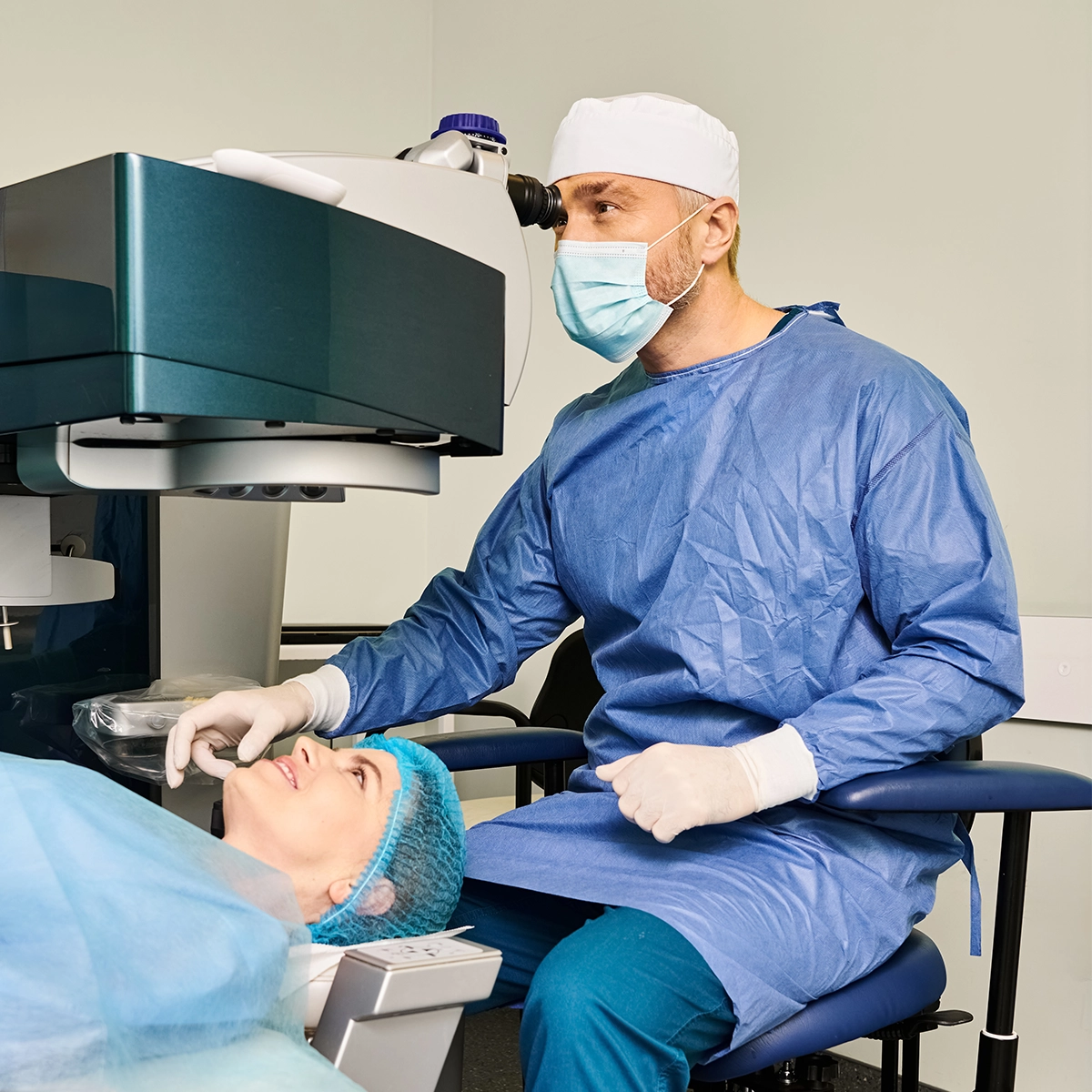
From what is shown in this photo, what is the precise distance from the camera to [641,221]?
1.33 metres

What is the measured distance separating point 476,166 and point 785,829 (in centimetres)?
71

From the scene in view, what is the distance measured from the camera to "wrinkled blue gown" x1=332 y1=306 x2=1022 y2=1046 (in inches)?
42.2

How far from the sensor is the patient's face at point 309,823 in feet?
3.43

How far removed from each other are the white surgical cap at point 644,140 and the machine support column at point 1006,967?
2.58ft

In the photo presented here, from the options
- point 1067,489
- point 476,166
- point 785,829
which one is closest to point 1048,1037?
point 1067,489

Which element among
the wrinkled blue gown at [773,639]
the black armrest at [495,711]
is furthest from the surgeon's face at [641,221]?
the black armrest at [495,711]

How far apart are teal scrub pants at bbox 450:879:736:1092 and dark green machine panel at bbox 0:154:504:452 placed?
46 cm

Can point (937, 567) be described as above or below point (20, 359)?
below

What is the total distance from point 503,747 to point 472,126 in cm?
68

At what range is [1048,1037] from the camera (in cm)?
178

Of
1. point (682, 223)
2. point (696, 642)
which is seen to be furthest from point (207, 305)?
point (682, 223)

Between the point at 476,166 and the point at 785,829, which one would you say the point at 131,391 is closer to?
the point at 476,166

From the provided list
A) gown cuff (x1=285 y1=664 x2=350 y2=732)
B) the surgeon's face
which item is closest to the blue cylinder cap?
the surgeon's face

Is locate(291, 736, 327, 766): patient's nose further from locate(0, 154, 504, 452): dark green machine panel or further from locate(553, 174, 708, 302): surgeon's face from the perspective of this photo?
locate(553, 174, 708, 302): surgeon's face
